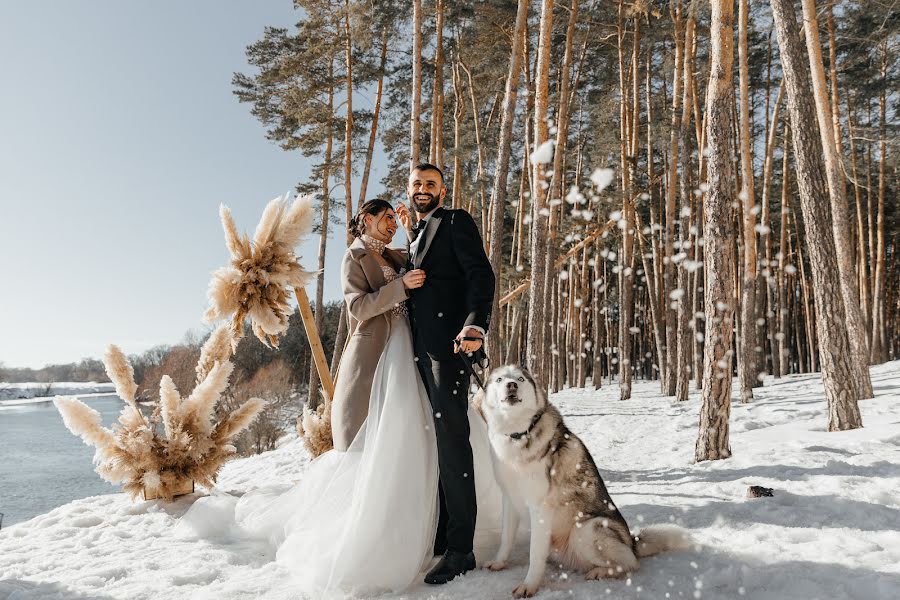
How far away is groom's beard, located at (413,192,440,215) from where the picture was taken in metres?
2.96

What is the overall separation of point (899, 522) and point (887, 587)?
Answer: 1.04 metres

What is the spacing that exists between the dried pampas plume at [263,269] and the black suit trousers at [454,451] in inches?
72.4

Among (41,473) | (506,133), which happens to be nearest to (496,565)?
(506,133)

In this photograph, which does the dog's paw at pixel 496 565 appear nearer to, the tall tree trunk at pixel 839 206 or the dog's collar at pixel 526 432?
the dog's collar at pixel 526 432

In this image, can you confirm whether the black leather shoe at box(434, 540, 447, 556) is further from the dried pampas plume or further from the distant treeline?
the distant treeline

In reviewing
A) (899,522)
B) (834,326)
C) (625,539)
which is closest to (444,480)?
(625,539)

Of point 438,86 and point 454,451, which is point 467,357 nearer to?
point 454,451

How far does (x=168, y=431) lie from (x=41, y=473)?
44.1ft

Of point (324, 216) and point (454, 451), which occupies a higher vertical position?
point (324, 216)

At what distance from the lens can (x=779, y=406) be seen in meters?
8.03

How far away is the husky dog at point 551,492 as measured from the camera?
235cm

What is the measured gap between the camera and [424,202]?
2965 millimetres

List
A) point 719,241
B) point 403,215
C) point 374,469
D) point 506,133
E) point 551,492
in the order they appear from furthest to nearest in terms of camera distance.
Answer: point 506,133, point 719,241, point 403,215, point 374,469, point 551,492

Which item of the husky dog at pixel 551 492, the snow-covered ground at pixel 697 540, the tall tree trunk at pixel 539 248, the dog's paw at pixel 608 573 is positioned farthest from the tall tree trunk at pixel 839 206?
the dog's paw at pixel 608 573
